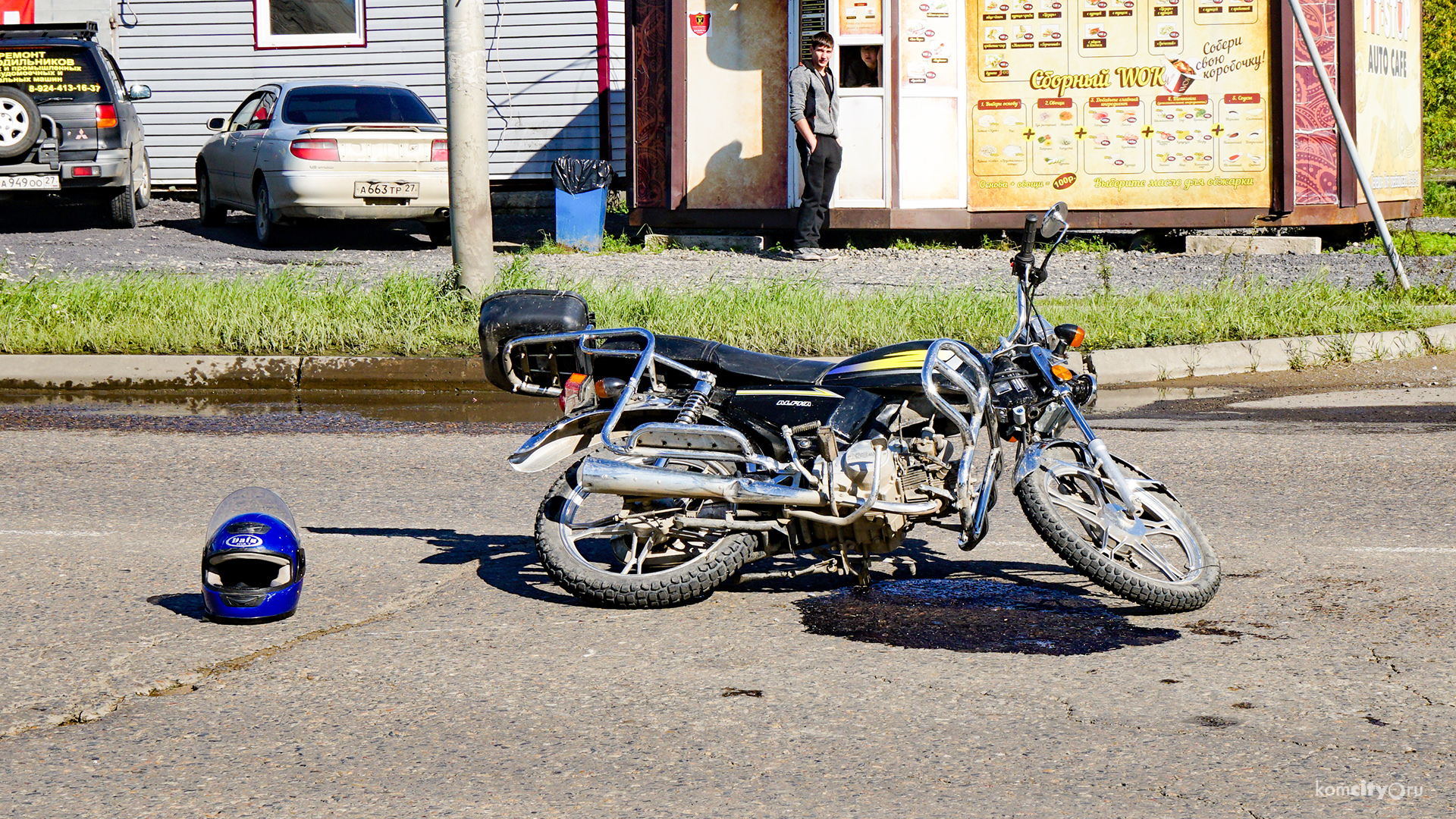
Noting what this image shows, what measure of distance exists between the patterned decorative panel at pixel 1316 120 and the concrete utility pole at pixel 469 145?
29.2 ft

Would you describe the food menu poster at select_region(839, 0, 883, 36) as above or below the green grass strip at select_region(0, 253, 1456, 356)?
above

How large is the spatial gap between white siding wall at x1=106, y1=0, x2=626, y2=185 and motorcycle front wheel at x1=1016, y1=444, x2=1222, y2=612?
16311 millimetres

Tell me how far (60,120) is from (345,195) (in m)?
3.52

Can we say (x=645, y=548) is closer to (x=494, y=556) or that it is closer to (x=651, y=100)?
(x=494, y=556)

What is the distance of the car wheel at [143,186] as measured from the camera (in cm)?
1919

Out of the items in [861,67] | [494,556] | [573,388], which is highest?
[861,67]

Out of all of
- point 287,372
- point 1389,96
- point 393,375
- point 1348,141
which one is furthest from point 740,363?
point 1389,96

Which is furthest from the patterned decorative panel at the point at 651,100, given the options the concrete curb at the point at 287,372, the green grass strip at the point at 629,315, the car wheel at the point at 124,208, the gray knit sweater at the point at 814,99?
the concrete curb at the point at 287,372

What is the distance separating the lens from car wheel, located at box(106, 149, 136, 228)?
58.8 ft

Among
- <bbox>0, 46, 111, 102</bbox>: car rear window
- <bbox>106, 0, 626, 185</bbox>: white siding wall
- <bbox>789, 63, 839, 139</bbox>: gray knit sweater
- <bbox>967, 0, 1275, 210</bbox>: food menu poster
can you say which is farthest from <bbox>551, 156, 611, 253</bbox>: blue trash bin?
<bbox>0, 46, 111, 102</bbox>: car rear window

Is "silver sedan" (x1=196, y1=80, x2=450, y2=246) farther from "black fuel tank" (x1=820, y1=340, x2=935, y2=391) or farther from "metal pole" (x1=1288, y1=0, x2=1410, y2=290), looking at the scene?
"black fuel tank" (x1=820, y1=340, x2=935, y2=391)

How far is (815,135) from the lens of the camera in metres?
15.1

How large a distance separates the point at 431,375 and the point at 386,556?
14.4 ft

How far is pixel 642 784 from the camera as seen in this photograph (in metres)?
3.61
